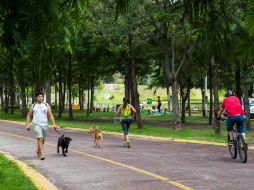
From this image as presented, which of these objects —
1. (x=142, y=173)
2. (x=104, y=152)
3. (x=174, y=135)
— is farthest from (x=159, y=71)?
(x=142, y=173)

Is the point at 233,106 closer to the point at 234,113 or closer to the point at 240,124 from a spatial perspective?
the point at 234,113

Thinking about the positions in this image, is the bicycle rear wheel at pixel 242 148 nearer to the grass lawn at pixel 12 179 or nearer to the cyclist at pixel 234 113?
the cyclist at pixel 234 113

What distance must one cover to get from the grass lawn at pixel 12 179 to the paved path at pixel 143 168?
61 cm

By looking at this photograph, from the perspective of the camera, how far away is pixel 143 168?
490 inches

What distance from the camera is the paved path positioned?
10094mm

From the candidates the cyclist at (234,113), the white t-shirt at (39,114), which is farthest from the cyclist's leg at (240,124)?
the white t-shirt at (39,114)

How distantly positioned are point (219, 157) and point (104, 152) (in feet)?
Result: 12.1

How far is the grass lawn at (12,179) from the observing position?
9.45m

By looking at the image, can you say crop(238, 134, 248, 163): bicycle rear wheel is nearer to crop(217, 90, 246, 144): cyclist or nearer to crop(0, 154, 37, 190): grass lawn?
crop(217, 90, 246, 144): cyclist

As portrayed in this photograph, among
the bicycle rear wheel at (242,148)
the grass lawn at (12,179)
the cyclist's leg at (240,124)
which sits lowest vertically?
the grass lawn at (12,179)

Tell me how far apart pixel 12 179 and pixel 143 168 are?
10.8 feet

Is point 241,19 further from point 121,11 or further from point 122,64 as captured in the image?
point 122,64

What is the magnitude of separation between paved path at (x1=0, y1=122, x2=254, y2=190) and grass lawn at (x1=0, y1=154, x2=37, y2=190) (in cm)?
61

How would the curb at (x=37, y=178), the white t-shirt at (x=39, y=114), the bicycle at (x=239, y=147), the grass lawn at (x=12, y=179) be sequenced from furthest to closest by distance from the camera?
1. the white t-shirt at (x=39, y=114)
2. the bicycle at (x=239, y=147)
3. the curb at (x=37, y=178)
4. the grass lawn at (x=12, y=179)
